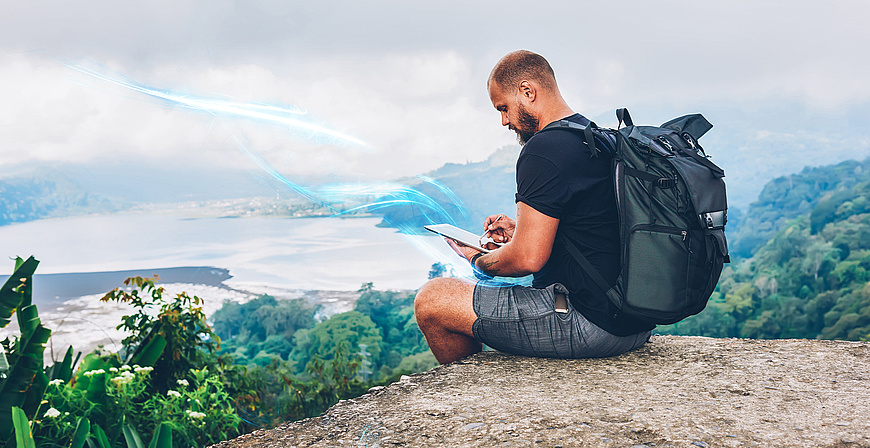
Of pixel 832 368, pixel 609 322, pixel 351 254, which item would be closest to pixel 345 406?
pixel 609 322

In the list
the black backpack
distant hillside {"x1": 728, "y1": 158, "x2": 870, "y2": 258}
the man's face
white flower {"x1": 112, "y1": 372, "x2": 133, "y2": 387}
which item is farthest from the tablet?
distant hillside {"x1": 728, "y1": 158, "x2": 870, "y2": 258}

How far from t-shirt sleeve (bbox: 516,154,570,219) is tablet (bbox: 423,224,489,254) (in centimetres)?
36

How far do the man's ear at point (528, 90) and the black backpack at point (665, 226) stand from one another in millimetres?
258

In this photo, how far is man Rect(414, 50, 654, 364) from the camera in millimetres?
1876

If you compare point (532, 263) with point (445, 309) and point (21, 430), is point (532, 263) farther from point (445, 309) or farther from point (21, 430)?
point (21, 430)

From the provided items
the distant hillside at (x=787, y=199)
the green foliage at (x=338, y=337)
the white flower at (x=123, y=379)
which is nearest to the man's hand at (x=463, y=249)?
the white flower at (x=123, y=379)

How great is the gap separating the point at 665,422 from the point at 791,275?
13621mm

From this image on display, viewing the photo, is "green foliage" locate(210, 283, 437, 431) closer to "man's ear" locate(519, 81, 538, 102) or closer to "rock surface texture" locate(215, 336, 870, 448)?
"rock surface texture" locate(215, 336, 870, 448)

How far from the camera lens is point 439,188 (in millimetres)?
2709

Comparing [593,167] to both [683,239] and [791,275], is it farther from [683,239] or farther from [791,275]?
[791,275]

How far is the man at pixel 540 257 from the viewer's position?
6.15 feet

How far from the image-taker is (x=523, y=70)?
2129 millimetres

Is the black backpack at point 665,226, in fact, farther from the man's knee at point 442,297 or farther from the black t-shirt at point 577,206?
the man's knee at point 442,297

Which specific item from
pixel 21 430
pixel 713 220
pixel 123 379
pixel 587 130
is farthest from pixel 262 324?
pixel 713 220
